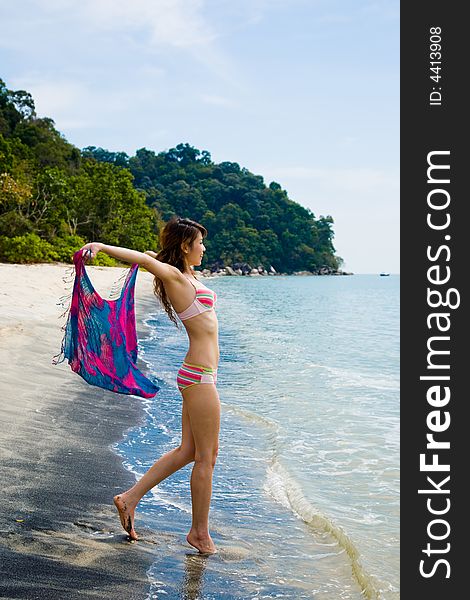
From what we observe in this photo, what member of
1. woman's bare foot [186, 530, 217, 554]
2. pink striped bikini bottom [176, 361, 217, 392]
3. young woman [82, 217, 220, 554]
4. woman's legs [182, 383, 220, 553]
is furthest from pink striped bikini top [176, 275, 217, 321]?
woman's bare foot [186, 530, 217, 554]

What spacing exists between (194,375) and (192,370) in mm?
31

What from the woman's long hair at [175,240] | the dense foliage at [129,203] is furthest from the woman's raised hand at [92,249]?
the dense foliage at [129,203]

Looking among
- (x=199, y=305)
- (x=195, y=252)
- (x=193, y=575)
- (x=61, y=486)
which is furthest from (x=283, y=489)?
(x=195, y=252)

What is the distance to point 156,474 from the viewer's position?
4242mm

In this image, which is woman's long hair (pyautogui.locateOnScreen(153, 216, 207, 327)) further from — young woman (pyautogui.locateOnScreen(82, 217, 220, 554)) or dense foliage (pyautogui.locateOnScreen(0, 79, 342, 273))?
dense foliage (pyautogui.locateOnScreen(0, 79, 342, 273))

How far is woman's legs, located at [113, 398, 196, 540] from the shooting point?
418 cm

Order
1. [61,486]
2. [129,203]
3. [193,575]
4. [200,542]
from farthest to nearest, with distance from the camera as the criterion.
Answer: [129,203] < [61,486] < [200,542] < [193,575]

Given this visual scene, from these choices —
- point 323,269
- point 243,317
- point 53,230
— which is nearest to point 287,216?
point 323,269

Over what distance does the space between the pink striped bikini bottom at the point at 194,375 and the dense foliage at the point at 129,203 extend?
30.9m

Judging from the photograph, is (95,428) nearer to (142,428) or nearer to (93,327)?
(142,428)

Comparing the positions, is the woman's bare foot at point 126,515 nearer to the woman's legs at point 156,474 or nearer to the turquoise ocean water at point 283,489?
the woman's legs at point 156,474

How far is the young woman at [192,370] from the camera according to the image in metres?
4.06

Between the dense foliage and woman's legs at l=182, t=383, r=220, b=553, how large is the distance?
3096 cm

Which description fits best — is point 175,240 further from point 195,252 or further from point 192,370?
point 192,370
